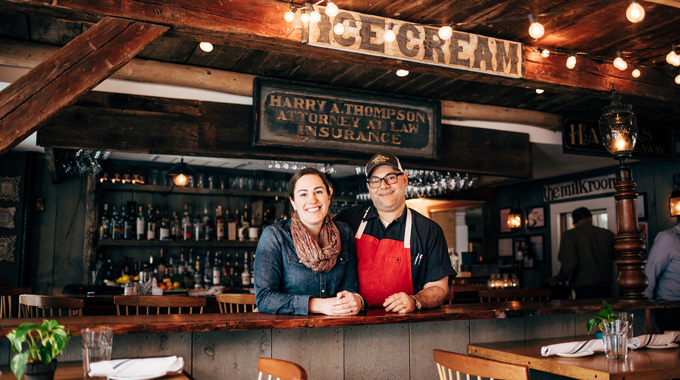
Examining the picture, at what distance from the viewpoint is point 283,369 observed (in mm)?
1688

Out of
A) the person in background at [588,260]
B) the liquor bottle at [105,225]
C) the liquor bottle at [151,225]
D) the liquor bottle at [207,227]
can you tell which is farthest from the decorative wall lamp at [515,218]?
the liquor bottle at [105,225]

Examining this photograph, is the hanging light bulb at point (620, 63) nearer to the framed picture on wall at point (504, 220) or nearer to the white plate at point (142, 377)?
the white plate at point (142, 377)

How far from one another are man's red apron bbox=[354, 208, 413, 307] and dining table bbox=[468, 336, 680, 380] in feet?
1.58

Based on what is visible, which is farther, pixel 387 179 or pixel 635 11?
pixel 387 179

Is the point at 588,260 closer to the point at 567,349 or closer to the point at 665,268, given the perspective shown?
the point at 665,268

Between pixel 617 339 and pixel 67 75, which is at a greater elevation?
pixel 67 75

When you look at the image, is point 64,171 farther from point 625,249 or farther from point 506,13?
point 625,249

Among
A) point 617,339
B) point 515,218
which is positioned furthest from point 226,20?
point 515,218

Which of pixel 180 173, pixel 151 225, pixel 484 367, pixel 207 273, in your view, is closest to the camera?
pixel 484 367

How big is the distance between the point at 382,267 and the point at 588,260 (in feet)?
12.4

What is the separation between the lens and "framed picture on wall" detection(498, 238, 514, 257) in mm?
8854

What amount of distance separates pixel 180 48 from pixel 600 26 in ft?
8.64

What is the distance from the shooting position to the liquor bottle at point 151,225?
6.55 metres

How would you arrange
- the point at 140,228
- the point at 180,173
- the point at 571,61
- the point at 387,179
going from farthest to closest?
the point at 140,228, the point at 180,173, the point at 571,61, the point at 387,179
